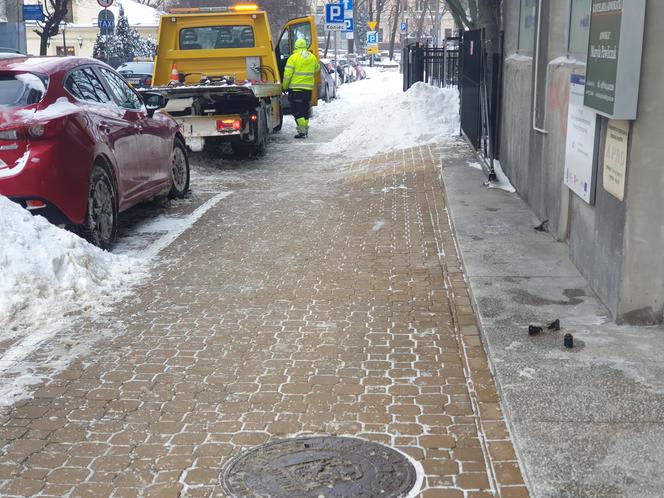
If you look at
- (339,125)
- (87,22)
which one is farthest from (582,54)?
(87,22)

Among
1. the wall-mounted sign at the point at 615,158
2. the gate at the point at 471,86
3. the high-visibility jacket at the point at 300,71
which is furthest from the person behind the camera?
the high-visibility jacket at the point at 300,71

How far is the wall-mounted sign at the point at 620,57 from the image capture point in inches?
193

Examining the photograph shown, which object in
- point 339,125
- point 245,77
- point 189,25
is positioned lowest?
point 339,125

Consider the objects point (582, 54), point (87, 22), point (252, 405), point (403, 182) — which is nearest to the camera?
point (252, 405)

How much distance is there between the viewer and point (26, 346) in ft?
18.0

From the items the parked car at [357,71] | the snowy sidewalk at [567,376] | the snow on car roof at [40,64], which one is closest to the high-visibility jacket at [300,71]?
the snow on car roof at [40,64]

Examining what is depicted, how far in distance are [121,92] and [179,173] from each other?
1.81 meters

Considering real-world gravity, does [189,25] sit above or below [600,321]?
above

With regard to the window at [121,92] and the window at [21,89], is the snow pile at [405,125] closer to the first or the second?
the window at [121,92]

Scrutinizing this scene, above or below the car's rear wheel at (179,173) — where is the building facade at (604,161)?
above

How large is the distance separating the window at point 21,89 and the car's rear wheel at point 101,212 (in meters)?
0.81

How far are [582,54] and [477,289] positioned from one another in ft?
7.32

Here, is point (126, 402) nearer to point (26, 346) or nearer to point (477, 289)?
point (26, 346)

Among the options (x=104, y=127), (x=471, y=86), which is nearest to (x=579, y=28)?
(x=104, y=127)
